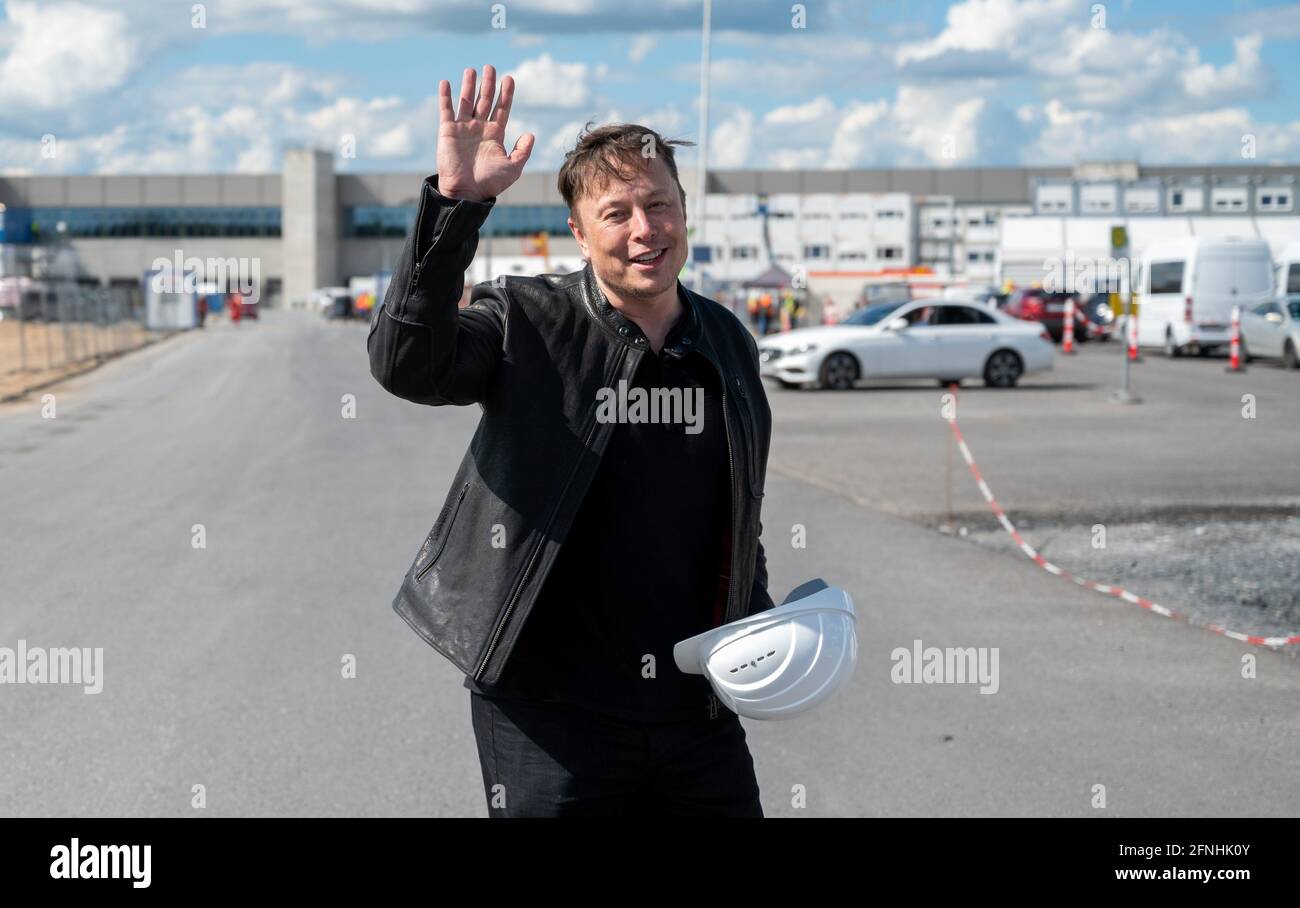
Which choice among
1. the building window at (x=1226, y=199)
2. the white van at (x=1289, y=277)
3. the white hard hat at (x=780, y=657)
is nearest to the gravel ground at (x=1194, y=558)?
the white hard hat at (x=780, y=657)

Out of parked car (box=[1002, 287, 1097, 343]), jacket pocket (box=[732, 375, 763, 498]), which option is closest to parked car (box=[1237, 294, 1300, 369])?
parked car (box=[1002, 287, 1097, 343])

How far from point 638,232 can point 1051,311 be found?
42654 mm

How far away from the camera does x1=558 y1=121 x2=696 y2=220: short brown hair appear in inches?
112

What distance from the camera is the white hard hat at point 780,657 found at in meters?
2.64

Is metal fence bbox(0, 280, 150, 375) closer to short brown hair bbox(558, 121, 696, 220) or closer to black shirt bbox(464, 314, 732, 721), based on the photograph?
short brown hair bbox(558, 121, 696, 220)

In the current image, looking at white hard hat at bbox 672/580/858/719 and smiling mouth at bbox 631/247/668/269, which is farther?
smiling mouth at bbox 631/247/668/269

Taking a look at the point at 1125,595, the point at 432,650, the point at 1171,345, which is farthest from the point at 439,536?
the point at 1171,345

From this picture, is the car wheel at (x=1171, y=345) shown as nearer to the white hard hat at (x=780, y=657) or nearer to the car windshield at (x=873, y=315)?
the car windshield at (x=873, y=315)

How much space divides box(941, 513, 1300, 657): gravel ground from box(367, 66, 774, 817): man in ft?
17.8

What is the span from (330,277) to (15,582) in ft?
370

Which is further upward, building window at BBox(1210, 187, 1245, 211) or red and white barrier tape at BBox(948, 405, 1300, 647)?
building window at BBox(1210, 187, 1245, 211)

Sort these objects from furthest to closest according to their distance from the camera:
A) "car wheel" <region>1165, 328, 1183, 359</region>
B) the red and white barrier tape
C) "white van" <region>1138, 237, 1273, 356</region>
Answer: "car wheel" <region>1165, 328, 1183, 359</region>, "white van" <region>1138, 237, 1273, 356</region>, the red and white barrier tape

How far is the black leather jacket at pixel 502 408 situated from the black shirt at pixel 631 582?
0.12ft
